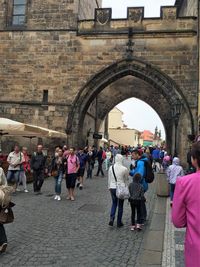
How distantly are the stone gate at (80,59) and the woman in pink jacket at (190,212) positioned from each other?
49.3 ft

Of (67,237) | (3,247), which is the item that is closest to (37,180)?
(67,237)

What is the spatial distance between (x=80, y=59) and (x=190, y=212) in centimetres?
1694

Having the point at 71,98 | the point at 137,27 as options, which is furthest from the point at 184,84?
the point at 71,98

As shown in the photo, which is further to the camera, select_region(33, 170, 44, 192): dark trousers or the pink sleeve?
select_region(33, 170, 44, 192): dark trousers

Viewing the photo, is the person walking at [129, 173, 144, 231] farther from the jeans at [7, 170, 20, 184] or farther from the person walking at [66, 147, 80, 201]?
the jeans at [7, 170, 20, 184]

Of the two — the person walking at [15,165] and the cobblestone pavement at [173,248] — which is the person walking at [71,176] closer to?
the person walking at [15,165]

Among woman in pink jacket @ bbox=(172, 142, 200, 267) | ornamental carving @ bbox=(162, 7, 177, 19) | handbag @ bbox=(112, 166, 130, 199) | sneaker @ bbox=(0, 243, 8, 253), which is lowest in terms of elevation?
sneaker @ bbox=(0, 243, 8, 253)

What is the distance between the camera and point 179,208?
2.46 metres

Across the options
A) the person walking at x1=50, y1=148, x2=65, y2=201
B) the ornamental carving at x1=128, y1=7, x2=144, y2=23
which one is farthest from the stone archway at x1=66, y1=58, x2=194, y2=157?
the person walking at x1=50, y1=148, x2=65, y2=201

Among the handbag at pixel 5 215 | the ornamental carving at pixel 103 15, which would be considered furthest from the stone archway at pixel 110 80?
the handbag at pixel 5 215

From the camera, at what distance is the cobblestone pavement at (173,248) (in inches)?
177

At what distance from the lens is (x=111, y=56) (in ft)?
60.5

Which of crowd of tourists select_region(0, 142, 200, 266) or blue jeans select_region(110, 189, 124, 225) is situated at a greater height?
crowd of tourists select_region(0, 142, 200, 266)

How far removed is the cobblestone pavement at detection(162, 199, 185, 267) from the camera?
14.7ft
